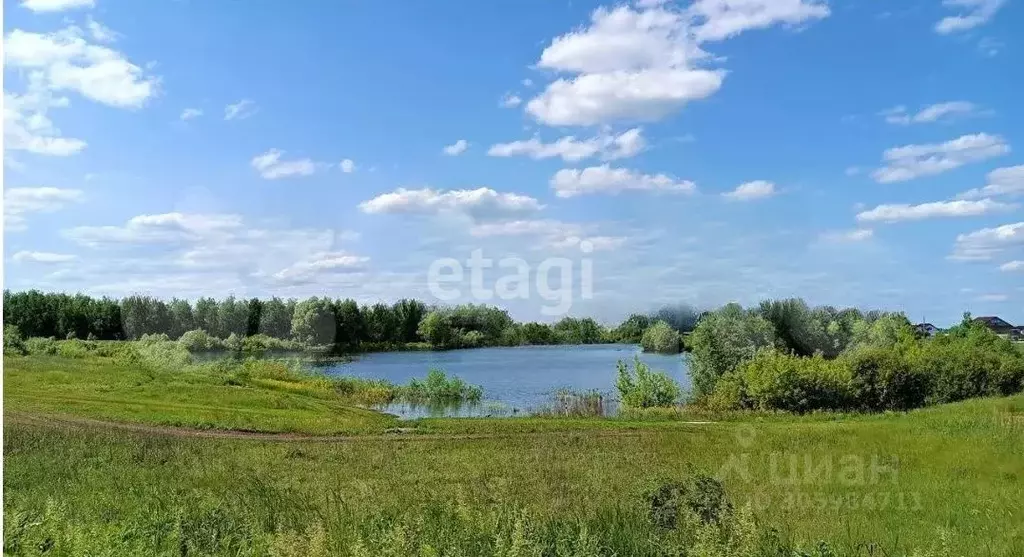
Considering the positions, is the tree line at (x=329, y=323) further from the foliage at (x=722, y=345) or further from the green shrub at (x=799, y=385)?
the green shrub at (x=799, y=385)

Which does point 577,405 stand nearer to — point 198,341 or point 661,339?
point 661,339

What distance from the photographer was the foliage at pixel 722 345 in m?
20.0

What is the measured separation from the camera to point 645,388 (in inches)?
795

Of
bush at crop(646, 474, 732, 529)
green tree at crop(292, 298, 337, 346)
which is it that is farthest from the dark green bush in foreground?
green tree at crop(292, 298, 337, 346)

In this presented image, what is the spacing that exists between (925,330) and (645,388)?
8.47 metres

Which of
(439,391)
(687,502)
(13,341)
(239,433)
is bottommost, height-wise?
(439,391)

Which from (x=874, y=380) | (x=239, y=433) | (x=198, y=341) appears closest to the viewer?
(x=239, y=433)

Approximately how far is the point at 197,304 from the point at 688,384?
1824 centimetres

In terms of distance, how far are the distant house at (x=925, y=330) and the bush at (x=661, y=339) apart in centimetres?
667

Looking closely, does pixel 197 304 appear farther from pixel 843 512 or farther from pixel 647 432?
pixel 843 512

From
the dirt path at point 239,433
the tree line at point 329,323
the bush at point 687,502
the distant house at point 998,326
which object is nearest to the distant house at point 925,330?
the distant house at point 998,326

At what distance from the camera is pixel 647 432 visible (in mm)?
13023

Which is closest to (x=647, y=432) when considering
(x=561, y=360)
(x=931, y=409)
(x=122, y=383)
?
(x=931, y=409)

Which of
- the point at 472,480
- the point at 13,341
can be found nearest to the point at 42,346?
the point at 13,341
